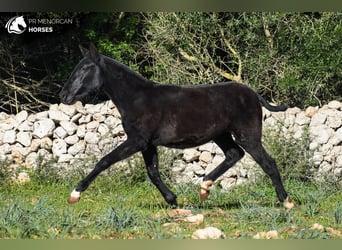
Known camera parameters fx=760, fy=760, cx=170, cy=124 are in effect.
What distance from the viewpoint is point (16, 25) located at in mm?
8055

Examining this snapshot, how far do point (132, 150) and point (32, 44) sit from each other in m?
2.36

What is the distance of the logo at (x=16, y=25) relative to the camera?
7.98 metres

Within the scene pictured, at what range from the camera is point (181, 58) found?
30.3 feet

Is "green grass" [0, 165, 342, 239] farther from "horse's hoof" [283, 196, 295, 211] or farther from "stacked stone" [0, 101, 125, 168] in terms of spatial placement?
"stacked stone" [0, 101, 125, 168]

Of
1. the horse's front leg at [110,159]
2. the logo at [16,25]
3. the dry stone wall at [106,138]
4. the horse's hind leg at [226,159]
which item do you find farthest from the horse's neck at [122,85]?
the dry stone wall at [106,138]

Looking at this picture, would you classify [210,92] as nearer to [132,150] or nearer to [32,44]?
[132,150]

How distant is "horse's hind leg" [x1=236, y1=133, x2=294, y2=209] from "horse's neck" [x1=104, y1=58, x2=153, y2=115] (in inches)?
42.8

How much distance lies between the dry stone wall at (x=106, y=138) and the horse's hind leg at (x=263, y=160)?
1086 mm

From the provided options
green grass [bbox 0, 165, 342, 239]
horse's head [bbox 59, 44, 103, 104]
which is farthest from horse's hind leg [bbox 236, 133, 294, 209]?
horse's head [bbox 59, 44, 103, 104]

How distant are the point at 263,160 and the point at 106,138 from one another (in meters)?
2.27
